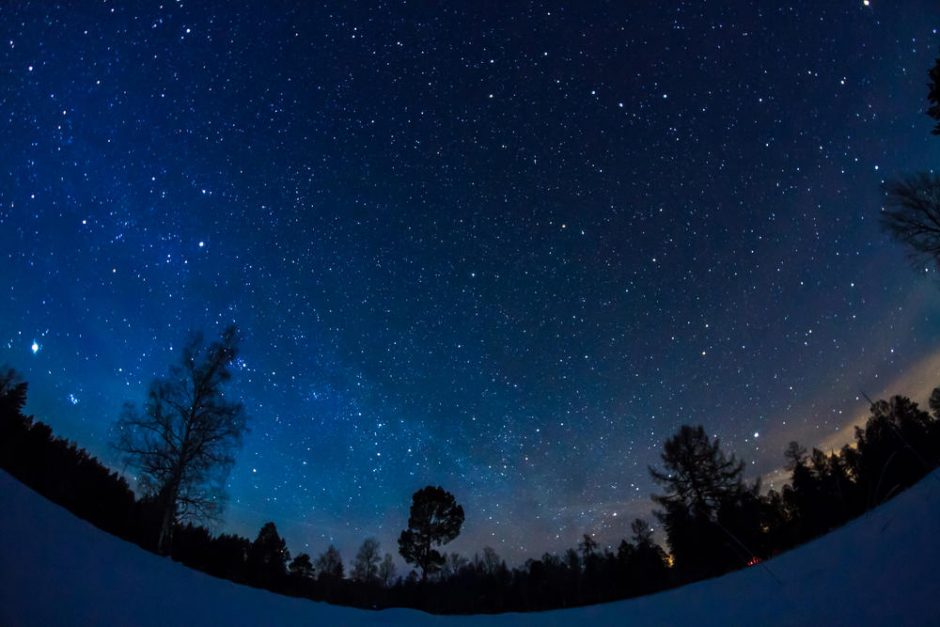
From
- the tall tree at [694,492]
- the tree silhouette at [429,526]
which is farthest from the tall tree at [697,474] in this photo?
the tree silhouette at [429,526]

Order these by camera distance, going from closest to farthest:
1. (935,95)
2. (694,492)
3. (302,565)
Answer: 1. (935,95)
2. (694,492)
3. (302,565)

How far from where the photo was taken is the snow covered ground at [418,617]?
6.36 feet

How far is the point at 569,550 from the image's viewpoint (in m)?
33.7

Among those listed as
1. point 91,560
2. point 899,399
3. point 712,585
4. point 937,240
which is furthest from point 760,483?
point 91,560

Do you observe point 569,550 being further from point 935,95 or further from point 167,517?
point 935,95

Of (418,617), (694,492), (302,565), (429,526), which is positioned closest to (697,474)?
(694,492)

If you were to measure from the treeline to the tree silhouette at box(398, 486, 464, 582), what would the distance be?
0.07 metres

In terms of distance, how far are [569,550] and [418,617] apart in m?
36.2

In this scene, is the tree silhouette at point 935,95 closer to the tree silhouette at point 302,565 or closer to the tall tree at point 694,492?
the tall tree at point 694,492

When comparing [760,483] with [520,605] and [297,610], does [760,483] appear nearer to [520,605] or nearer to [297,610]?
[520,605]

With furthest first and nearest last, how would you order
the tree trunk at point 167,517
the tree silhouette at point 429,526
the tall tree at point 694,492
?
the tree silhouette at point 429,526, the tall tree at point 694,492, the tree trunk at point 167,517

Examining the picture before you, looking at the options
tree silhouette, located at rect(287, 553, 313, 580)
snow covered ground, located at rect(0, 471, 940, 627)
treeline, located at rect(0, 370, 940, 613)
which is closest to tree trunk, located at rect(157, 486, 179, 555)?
treeline, located at rect(0, 370, 940, 613)

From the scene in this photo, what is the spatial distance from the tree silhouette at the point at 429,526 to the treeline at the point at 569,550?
7cm

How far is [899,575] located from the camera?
1.94 meters
